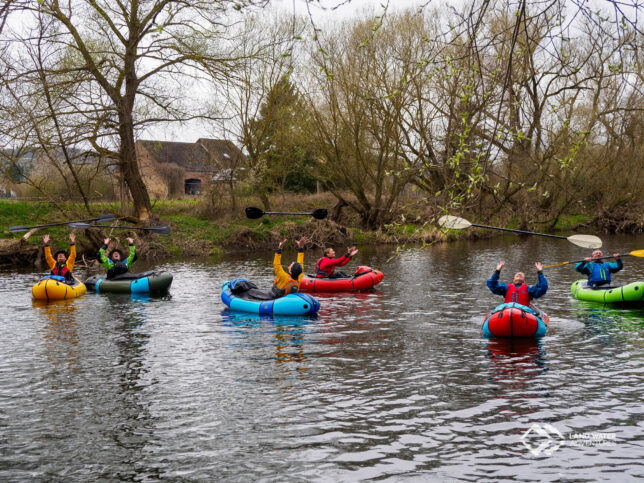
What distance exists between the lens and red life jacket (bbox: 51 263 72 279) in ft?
53.5

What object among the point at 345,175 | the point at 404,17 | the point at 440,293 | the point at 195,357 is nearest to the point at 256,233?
the point at 345,175

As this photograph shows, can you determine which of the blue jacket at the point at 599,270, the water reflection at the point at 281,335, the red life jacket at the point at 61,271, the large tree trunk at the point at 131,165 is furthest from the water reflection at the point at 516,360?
the large tree trunk at the point at 131,165

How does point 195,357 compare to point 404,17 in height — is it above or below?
below

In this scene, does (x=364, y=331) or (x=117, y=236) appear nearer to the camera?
(x=364, y=331)

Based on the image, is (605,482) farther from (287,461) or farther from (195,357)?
(195,357)

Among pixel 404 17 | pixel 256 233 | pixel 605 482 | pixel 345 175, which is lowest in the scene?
pixel 605 482

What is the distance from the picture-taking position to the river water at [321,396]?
5.73 m

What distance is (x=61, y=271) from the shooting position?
16328 millimetres

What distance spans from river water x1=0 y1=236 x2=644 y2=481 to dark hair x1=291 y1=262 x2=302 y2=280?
0.99m

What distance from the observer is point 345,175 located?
30.5 metres

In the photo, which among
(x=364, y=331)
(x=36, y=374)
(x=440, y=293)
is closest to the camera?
(x=36, y=374)

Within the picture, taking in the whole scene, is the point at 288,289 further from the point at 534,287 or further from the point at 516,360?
the point at 516,360

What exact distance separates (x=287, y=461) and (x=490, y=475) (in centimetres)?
177

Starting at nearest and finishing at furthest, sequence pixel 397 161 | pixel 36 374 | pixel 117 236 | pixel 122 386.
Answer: pixel 122 386
pixel 36 374
pixel 117 236
pixel 397 161
